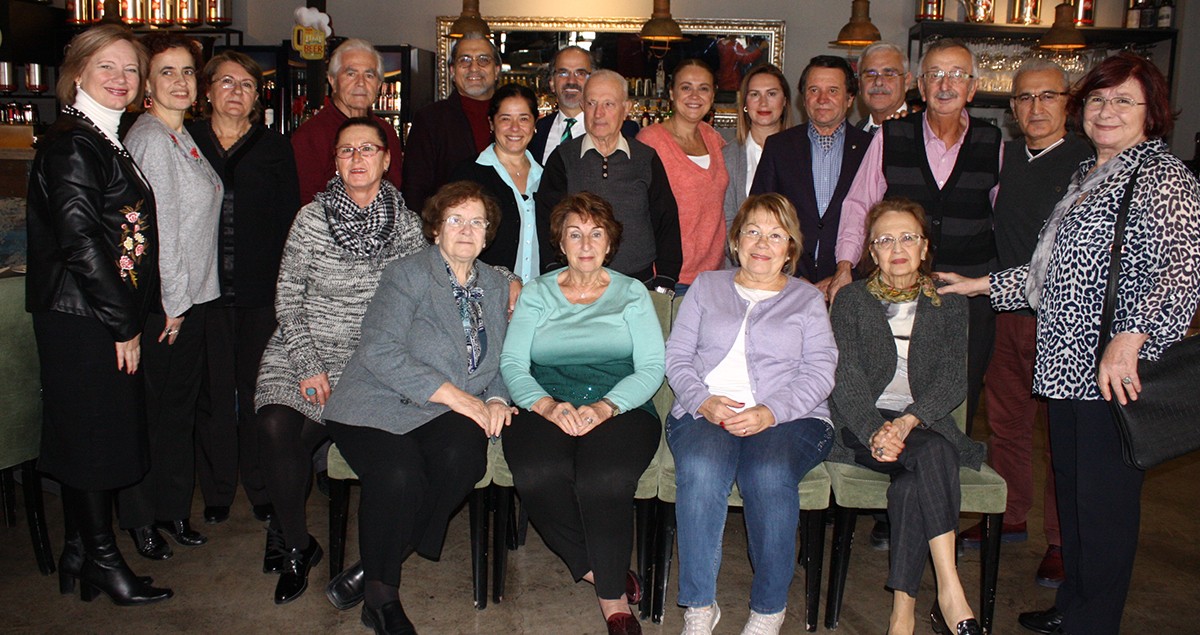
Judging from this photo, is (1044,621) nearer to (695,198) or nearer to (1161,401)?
(1161,401)

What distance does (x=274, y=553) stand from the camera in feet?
10.6

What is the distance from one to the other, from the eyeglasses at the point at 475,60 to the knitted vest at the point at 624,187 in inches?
29.6

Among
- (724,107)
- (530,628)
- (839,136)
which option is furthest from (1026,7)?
(530,628)

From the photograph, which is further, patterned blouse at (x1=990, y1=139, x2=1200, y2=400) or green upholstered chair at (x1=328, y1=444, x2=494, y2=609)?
green upholstered chair at (x1=328, y1=444, x2=494, y2=609)

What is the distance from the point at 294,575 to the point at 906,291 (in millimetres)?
2169

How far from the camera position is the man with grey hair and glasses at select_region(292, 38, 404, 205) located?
3.70 meters

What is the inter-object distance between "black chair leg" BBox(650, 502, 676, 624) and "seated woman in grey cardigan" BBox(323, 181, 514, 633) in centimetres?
57

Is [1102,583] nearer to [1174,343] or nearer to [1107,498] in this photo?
[1107,498]

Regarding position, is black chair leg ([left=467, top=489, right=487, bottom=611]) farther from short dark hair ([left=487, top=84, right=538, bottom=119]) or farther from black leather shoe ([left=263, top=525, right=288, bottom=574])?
short dark hair ([left=487, top=84, right=538, bottom=119])

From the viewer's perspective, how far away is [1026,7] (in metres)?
7.46

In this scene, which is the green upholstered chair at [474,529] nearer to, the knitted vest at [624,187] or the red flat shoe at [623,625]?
the red flat shoe at [623,625]

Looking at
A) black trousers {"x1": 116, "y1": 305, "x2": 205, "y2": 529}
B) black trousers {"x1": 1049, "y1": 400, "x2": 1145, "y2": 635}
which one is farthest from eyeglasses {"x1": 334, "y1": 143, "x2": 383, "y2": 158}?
black trousers {"x1": 1049, "y1": 400, "x2": 1145, "y2": 635}

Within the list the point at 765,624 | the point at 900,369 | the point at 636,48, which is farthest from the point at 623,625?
the point at 636,48

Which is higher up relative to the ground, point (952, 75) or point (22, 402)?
point (952, 75)
